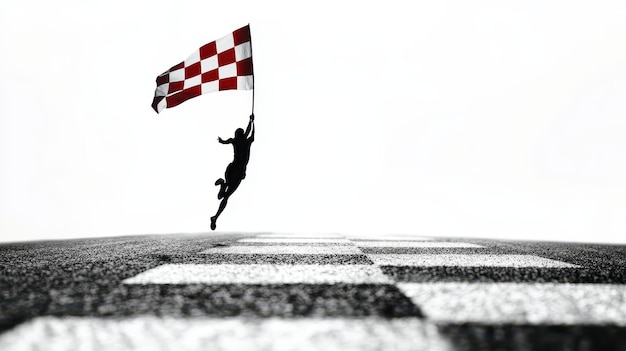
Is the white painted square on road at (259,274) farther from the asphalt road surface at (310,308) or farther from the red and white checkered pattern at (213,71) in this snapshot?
the red and white checkered pattern at (213,71)

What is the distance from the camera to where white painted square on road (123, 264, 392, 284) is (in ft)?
6.07

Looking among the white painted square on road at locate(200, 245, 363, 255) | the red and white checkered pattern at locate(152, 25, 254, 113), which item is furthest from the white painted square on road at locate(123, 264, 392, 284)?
the red and white checkered pattern at locate(152, 25, 254, 113)

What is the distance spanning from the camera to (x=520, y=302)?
4.68 feet

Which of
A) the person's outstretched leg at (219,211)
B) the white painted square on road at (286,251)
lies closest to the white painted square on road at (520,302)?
the white painted square on road at (286,251)

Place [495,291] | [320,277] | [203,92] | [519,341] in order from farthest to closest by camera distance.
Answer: [203,92], [320,277], [495,291], [519,341]

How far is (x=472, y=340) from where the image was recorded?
1.04 m

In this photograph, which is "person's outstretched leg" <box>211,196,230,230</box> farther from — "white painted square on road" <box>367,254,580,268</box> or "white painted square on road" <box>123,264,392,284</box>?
"white painted square on road" <box>123,264,392,284</box>

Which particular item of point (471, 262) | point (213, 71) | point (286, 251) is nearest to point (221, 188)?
point (213, 71)

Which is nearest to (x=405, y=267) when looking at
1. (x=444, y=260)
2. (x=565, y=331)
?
(x=444, y=260)

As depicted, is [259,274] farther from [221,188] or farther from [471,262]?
[221,188]

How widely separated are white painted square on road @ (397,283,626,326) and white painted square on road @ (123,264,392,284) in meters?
0.28

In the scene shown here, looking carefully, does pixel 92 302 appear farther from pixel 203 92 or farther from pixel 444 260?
pixel 203 92

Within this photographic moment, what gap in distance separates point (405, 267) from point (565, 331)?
1235 millimetres

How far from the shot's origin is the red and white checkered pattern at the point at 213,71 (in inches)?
205
